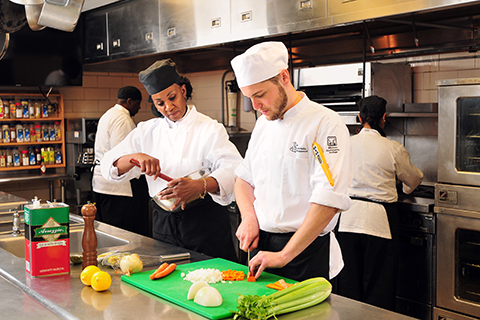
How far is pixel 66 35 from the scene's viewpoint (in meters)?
5.85

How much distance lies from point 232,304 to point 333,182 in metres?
0.61

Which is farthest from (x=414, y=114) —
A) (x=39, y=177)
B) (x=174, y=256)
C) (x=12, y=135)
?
(x=12, y=135)

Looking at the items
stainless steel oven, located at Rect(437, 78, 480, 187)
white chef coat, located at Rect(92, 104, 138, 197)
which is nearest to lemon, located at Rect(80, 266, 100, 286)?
stainless steel oven, located at Rect(437, 78, 480, 187)

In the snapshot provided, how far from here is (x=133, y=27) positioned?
5125mm

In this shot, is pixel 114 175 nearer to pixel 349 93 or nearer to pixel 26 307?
pixel 26 307

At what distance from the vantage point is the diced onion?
1.63m

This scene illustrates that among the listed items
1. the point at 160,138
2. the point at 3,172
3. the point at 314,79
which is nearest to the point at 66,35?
the point at 3,172

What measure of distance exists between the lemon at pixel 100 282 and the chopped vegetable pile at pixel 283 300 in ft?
1.52

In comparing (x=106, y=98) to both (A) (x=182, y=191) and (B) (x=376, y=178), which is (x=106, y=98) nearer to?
(B) (x=376, y=178)

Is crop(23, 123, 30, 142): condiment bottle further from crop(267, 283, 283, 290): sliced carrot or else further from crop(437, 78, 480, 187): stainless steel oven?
crop(267, 283, 283, 290): sliced carrot

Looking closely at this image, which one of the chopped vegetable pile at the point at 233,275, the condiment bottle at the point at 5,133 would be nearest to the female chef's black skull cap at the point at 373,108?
the chopped vegetable pile at the point at 233,275

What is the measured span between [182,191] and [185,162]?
0.43 metres

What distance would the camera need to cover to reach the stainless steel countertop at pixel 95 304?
54.5 inches

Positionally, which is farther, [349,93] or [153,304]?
[349,93]
